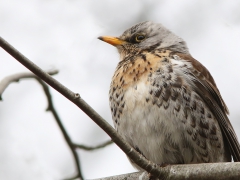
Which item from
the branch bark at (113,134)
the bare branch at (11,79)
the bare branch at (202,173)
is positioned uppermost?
the bare branch at (11,79)

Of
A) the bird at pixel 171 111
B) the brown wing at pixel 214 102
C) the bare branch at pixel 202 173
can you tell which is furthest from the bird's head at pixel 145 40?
the bare branch at pixel 202 173

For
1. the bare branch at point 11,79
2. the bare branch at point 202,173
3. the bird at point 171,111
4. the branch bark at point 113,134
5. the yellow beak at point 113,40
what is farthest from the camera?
the yellow beak at point 113,40

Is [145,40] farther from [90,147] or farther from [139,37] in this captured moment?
[90,147]

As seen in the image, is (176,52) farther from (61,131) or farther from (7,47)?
(7,47)

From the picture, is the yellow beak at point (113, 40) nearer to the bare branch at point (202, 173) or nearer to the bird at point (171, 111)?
the bird at point (171, 111)

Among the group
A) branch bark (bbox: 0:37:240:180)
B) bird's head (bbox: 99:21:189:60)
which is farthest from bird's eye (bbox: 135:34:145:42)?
branch bark (bbox: 0:37:240:180)

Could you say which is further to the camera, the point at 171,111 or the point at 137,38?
the point at 137,38

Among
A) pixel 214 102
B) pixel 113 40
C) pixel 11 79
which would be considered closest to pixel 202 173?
pixel 214 102
